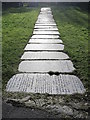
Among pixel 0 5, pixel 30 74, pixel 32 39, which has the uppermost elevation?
pixel 30 74

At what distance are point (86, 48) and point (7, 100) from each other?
332 cm

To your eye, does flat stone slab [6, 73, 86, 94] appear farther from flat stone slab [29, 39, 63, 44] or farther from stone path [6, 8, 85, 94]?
flat stone slab [29, 39, 63, 44]

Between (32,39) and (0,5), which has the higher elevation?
(32,39)

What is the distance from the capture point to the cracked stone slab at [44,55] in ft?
17.5

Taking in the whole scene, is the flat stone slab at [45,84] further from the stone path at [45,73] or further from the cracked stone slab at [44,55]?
the cracked stone slab at [44,55]

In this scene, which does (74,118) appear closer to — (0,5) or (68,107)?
(68,107)

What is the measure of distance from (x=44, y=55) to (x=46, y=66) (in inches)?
32.5

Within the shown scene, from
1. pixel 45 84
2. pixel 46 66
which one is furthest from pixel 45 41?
pixel 45 84

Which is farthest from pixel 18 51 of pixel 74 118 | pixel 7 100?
pixel 74 118

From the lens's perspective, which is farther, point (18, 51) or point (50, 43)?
point (50, 43)

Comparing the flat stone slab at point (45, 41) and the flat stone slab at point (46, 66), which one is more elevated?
the flat stone slab at point (46, 66)

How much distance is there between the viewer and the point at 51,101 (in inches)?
130

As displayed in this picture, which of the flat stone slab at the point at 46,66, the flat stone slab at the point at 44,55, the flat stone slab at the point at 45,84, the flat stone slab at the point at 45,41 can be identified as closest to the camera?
the flat stone slab at the point at 45,84

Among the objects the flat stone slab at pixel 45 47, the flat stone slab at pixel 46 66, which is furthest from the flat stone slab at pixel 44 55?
the flat stone slab at pixel 45 47
